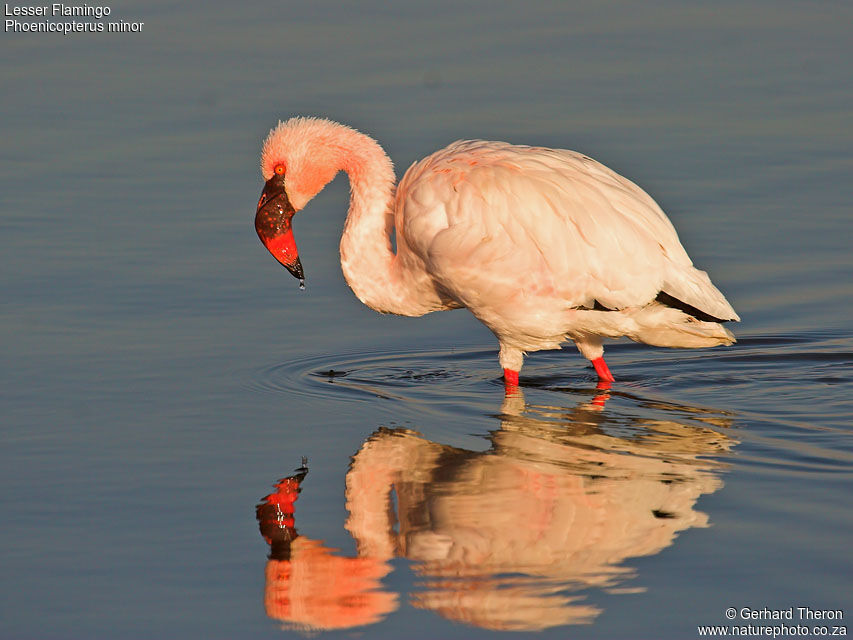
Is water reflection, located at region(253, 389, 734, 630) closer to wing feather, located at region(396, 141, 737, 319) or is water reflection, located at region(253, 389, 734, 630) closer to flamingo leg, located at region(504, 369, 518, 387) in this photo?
flamingo leg, located at region(504, 369, 518, 387)

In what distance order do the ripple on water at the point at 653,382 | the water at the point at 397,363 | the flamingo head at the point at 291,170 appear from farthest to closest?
1. the flamingo head at the point at 291,170
2. the ripple on water at the point at 653,382
3. the water at the point at 397,363

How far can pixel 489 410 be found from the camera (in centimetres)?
A: 875

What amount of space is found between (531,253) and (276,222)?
1794 mm

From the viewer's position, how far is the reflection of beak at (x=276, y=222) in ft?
31.1

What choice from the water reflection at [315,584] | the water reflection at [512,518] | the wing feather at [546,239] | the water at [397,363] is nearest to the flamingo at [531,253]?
the wing feather at [546,239]

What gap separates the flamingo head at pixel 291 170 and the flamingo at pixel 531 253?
0.8 inches

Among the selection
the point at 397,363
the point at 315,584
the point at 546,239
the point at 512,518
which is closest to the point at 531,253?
the point at 546,239

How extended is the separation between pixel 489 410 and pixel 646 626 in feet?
9.82

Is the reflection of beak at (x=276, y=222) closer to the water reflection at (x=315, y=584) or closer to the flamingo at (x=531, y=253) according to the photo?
the flamingo at (x=531, y=253)

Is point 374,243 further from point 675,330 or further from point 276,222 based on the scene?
point 675,330

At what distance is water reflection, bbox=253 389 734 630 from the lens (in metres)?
6.20

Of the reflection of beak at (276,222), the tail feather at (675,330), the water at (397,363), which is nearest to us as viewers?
the water at (397,363)

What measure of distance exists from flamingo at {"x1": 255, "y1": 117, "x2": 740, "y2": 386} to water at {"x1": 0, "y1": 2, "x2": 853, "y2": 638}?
46cm

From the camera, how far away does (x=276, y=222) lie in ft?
31.3
